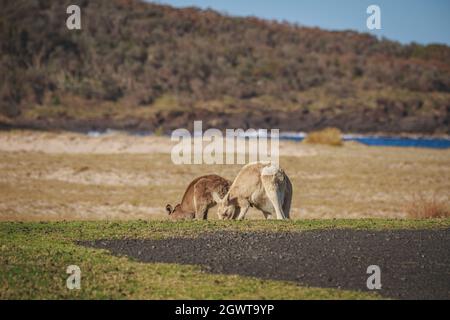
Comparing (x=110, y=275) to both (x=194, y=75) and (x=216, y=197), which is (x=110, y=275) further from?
(x=194, y=75)

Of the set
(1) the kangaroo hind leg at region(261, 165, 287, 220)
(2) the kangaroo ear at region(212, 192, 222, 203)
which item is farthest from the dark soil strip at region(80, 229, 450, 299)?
(2) the kangaroo ear at region(212, 192, 222, 203)

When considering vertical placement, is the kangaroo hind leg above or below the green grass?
above

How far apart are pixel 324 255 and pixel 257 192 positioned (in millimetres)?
4118

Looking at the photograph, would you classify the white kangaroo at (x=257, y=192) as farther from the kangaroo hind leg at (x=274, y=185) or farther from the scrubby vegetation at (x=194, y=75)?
the scrubby vegetation at (x=194, y=75)

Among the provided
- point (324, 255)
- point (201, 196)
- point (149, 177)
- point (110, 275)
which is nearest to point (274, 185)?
point (201, 196)

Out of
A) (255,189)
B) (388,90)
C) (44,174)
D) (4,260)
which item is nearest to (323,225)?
(255,189)

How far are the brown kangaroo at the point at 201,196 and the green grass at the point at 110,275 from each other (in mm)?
2172

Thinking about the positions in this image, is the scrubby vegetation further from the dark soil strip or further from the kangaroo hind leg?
the dark soil strip

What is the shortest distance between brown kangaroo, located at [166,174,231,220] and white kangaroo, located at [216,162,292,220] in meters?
0.48

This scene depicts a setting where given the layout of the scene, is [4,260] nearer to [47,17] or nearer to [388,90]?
[47,17]

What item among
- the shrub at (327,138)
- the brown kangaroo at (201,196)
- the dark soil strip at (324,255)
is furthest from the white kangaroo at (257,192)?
the shrub at (327,138)

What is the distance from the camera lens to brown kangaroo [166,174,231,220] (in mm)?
16922

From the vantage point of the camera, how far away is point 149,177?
1297 inches

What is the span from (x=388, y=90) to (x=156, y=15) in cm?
3590
